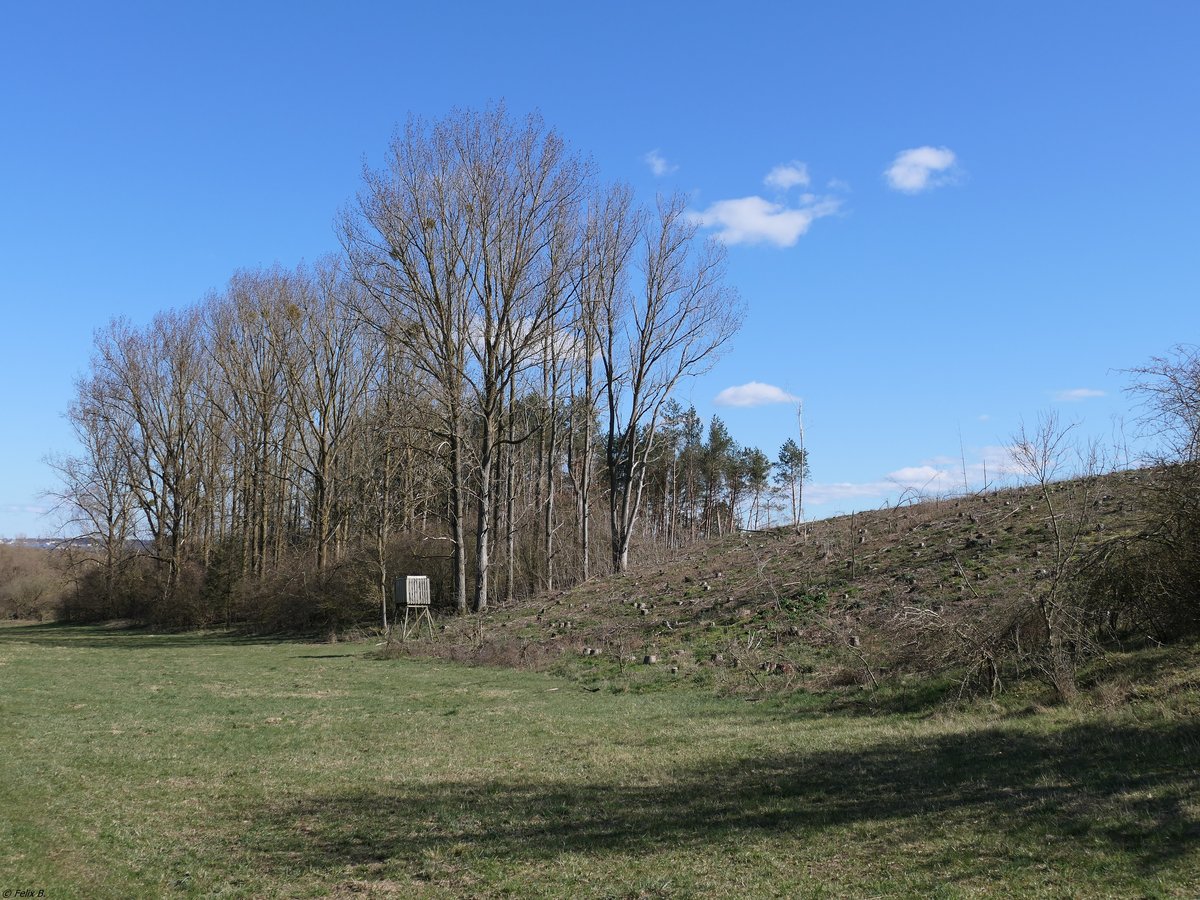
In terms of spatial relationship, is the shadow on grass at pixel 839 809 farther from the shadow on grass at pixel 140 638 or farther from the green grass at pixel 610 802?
the shadow on grass at pixel 140 638

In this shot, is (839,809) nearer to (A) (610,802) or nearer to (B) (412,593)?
(A) (610,802)

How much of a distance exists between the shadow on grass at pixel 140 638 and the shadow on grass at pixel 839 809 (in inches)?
1067

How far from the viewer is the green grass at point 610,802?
6.34 meters

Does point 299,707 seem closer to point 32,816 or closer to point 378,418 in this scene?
point 32,816

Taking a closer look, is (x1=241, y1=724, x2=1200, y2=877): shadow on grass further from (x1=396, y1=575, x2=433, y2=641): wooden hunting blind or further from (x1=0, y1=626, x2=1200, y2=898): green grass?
(x1=396, y1=575, x2=433, y2=641): wooden hunting blind

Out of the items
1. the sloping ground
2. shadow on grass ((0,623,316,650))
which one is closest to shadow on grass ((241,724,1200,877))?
the sloping ground

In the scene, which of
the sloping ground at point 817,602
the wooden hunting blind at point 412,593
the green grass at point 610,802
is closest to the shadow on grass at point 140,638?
the wooden hunting blind at point 412,593

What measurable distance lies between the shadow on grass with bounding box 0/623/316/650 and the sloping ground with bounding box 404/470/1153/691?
1237 centimetres

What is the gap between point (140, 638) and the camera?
40.8 meters

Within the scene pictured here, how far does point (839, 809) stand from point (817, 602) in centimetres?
1364

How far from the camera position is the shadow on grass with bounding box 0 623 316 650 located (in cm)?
3581

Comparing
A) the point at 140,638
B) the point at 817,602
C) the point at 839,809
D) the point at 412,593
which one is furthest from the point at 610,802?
the point at 140,638

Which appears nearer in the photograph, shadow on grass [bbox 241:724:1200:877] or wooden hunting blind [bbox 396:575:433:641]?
shadow on grass [bbox 241:724:1200:877]

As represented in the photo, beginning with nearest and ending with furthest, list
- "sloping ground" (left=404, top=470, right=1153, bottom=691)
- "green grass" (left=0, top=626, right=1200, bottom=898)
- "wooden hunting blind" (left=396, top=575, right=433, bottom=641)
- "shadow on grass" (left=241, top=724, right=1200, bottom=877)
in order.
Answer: "green grass" (left=0, top=626, right=1200, bottom=898) < "shadow on grass" (left=241, top=724, right=1200, bottom=877) < "sloping ground" (left=404, top=470, right=1153, bottom=691) < "wooden hunting blind" (left=396, top=575, right=433, bottom=641)
